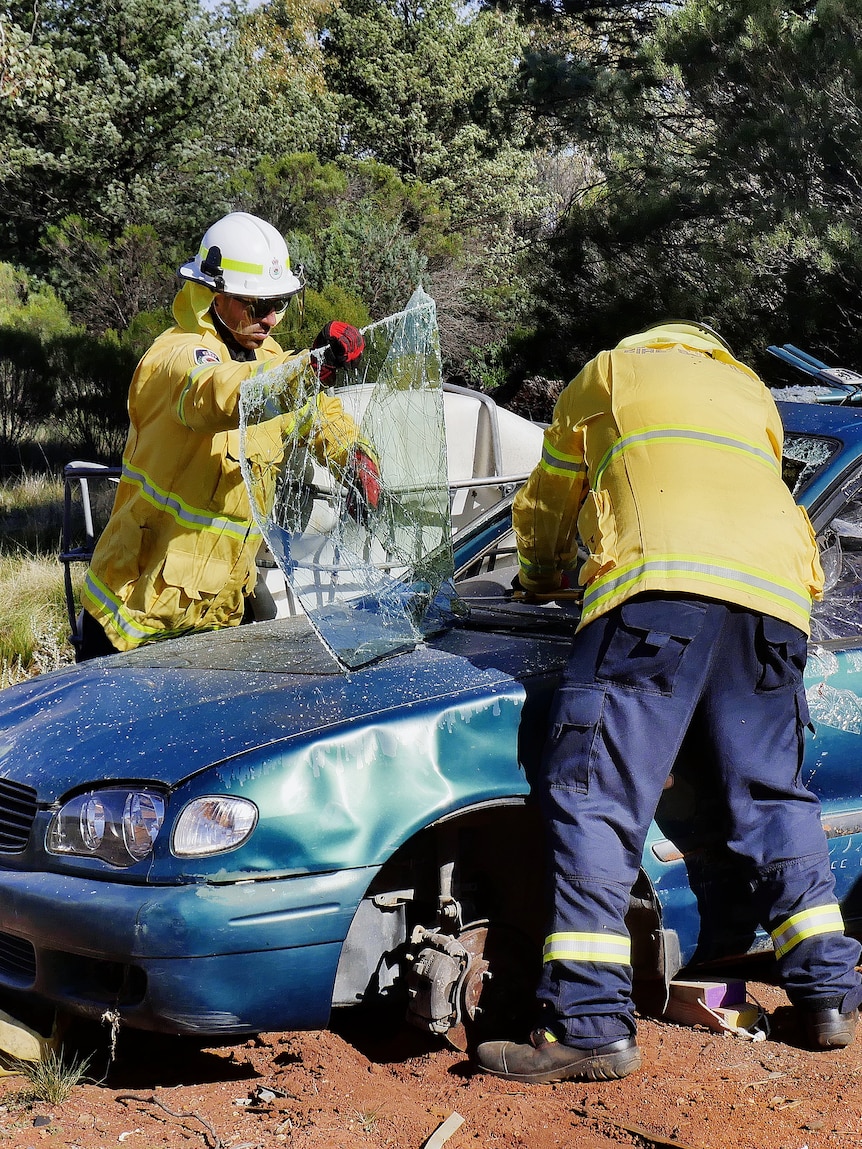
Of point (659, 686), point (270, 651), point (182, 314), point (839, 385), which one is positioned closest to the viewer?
point (659, 686)

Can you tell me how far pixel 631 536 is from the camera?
274 centimetres

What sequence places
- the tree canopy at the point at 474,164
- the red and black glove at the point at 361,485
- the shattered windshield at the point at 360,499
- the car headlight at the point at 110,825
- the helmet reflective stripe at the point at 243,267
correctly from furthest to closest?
the tree canopy at the point at 474,164 → the helmet reflective stripe at the point at 243,267 → the red and black glove at the point at 361,485 → the shattered windshield at the point at 360,499 → the car headlight at the point at 110,825

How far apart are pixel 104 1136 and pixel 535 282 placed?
38.8ft

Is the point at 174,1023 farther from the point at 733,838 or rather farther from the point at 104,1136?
the point at 733,838

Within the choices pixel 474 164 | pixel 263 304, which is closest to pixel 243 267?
pixel 263 304

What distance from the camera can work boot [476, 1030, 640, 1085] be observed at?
2.55 metres

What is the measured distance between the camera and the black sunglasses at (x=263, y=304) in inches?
165

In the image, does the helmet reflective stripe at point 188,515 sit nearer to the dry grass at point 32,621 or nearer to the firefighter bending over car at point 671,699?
the firefighter bending over car at point 671,699

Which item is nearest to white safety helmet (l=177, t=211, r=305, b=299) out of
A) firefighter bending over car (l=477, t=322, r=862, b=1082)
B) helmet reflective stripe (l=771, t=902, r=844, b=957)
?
firefighter bending over car (l=477, t=322, r=862, b=1082)

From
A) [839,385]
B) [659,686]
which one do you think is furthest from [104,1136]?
[839,385]

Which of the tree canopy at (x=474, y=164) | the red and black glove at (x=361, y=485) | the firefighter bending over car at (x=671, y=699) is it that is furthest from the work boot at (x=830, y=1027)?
the tree canopy at (x=474, y=164)

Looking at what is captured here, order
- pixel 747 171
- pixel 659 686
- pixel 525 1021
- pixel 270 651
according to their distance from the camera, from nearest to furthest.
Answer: pixel 659 686 → pixel 525 1021 → pixel 270 651 → pixel 747 171

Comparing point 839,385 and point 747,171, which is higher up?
point 747,171

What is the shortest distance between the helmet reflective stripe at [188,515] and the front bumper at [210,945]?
1721mm
